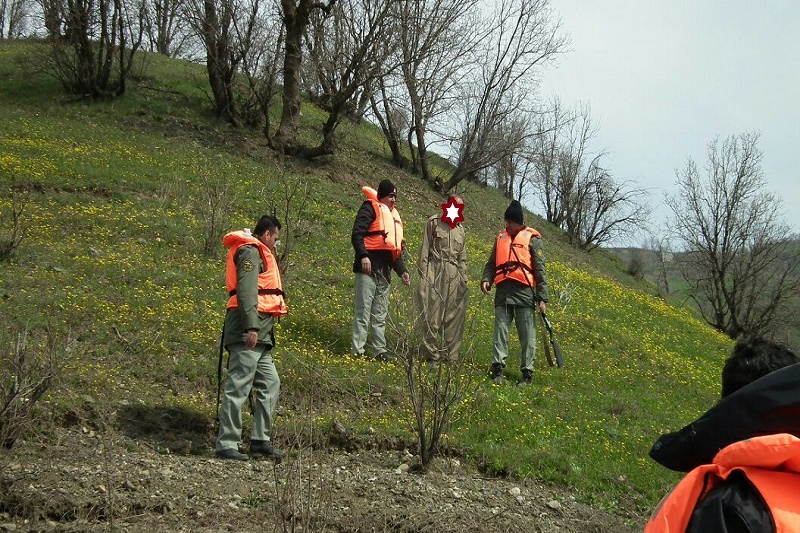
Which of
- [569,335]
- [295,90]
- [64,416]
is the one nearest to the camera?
[64,416]

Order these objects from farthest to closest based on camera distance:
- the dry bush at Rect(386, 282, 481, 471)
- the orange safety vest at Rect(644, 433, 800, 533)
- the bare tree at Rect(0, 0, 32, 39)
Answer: the bare tree at Rect(0, 0, 32, 39) < the dry bush at Rect(386, 282, 481, 471) < the orange safety vest at Rect(644, 433, 800, 533)

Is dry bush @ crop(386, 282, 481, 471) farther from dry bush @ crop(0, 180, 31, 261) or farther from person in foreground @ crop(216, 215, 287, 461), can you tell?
dry bush @ crop(0, 180, 31, 261)

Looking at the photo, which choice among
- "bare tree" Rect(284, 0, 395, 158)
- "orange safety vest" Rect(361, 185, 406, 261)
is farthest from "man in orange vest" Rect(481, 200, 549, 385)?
"bare tree" Rect(284, 0, 395, 158)

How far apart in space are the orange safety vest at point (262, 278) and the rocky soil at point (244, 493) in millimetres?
1384

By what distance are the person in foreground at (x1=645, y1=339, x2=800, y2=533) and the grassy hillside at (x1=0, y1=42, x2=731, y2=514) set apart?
271 centimetres

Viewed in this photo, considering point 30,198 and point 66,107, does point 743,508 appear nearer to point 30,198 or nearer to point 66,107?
point 30,198

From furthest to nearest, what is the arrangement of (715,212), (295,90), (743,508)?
(715,212), (295,90), (743,508)

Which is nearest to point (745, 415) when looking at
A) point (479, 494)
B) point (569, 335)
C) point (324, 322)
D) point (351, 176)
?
point (479, 494)

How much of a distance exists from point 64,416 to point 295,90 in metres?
17.1

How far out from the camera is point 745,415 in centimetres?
201

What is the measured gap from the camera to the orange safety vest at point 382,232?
10055mm

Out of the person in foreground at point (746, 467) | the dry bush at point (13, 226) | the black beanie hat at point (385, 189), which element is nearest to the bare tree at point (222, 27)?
the dry bush at point (13, 226)

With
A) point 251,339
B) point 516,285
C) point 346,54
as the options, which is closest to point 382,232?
point 516,285

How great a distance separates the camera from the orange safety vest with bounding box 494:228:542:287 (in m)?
9.88
